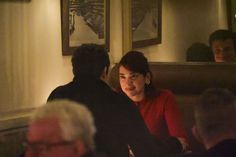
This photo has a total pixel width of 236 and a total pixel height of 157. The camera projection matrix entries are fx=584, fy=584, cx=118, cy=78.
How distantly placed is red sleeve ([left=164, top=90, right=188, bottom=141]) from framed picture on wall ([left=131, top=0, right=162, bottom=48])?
1.48 meters

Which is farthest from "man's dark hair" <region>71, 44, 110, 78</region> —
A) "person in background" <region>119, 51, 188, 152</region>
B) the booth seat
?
the booth seat

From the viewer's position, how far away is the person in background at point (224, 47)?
14.2ft

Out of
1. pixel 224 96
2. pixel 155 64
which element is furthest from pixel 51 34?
pixel 224 96

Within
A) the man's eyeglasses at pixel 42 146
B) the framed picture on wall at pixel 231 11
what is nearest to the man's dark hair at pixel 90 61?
the man's eyeglasses at pixel 42 146

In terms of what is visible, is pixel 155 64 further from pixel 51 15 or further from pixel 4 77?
pixel 4 77

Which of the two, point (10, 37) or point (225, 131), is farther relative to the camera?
point (10, 37)

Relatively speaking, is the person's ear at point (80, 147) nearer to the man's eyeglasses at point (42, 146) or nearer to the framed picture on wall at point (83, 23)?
the man's eyeglasses at point (42, 146)

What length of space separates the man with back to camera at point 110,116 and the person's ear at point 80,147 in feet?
2.53

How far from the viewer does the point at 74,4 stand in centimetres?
396

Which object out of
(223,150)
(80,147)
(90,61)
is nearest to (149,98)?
(90,61)

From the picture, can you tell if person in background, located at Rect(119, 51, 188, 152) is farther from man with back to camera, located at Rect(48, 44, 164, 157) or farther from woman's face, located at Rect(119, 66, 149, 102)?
man with back to camera, located at Rect(48, 44, 164, 157)

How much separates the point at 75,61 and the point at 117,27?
1888 millimetres

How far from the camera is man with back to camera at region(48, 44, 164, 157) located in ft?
8.60

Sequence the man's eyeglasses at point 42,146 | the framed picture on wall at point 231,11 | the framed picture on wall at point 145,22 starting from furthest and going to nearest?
the framed picture on wall at point 231,11 → the framed picture on wall at point 145,22 → the man's eyeglasses at point 42,146
